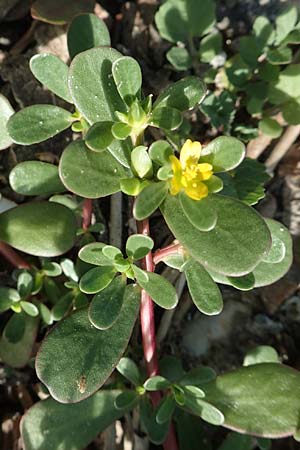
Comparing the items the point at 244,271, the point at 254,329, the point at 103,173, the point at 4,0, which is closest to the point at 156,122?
the point at 103,173

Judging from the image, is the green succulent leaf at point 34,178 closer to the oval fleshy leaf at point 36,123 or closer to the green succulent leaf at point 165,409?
the oval fleshy leaf at point 36,123

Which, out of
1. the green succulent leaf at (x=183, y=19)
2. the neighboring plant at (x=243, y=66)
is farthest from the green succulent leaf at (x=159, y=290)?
the green succulent leaf at (x=183, y=19)

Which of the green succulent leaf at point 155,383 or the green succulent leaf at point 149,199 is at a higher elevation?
the green succulent leaf at point 149,199

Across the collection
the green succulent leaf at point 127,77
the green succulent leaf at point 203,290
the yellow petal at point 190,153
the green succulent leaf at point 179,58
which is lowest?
the green succulent leaf at point 203,290

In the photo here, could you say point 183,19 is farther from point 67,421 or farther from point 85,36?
point 67,421

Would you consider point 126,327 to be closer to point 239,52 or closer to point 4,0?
point 239,52

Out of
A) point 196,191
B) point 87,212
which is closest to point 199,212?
point 196,191
